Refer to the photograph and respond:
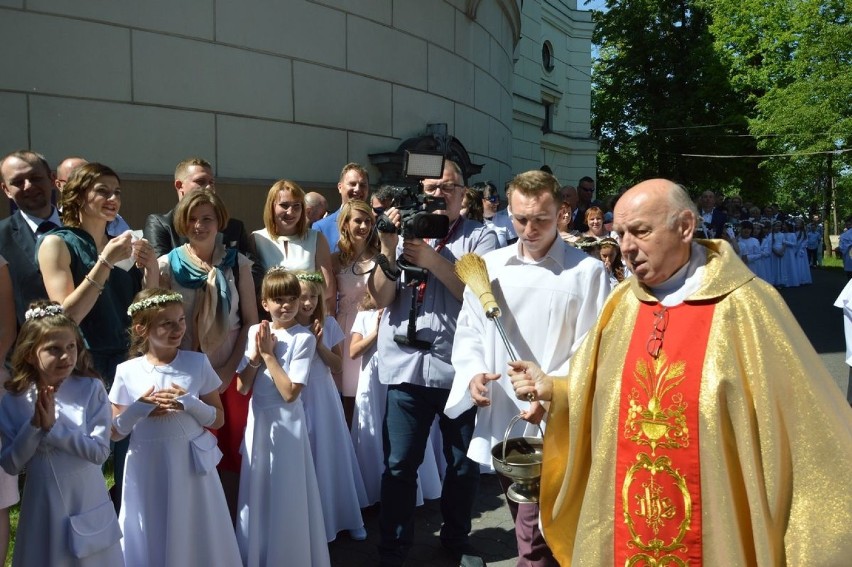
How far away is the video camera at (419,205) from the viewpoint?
3.85 m

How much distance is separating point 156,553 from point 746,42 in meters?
30.5

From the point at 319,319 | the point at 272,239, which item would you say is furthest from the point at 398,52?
the point at 319,319

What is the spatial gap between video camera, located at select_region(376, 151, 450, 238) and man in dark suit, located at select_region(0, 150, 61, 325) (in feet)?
6.01

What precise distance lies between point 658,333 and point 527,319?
2.74ft

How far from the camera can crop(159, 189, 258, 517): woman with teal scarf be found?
427 centimetres

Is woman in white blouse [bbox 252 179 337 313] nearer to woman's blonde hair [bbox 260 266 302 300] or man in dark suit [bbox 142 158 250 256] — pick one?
man in dark suit [bbox 142 158 250 256]

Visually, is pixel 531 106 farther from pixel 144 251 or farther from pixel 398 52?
pixel 144 251

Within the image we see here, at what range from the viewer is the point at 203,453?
3676 mm

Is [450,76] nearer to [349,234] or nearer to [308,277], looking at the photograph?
[349,234]

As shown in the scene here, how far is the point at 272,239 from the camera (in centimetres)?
519

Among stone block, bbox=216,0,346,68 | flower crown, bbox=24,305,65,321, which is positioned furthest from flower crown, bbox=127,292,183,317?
stone block, bbox=216,0,346,68

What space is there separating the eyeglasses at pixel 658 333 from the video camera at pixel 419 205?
4.44ft

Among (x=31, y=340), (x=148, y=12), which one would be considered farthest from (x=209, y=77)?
(x=31, y=340)

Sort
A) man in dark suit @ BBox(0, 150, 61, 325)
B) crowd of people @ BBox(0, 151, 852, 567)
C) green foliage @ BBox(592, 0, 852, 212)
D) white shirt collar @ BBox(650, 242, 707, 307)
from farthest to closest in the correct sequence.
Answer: green foliage @ BBox(592, 0, 852, 212) < man in dark suit @ BBox(0, 150, 61, 325) < white shirt collar @ BBox(650, 242, 707, 307) < crowd of people @ BBox(0, 151, 852, 567)
